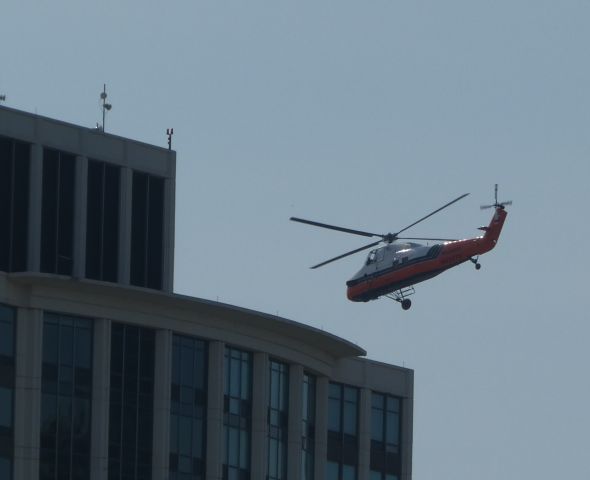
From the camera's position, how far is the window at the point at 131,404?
2719 inches

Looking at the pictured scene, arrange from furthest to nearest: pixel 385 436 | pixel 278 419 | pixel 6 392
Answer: pixel 385 436, pixel 278 419, pixel 6 392

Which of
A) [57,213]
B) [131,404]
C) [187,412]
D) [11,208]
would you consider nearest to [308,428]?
[187,412]

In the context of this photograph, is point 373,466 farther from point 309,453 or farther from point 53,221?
point 53,221

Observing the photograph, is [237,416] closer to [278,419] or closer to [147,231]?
[278,419]

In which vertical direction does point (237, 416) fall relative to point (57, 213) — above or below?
below

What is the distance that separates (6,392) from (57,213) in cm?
1014

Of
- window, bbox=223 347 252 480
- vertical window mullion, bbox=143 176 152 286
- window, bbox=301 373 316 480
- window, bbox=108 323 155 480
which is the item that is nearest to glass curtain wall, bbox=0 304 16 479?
window, bbox=108 323 155 480

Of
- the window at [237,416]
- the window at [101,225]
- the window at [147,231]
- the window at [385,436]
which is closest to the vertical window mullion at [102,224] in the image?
the window at [101,225]

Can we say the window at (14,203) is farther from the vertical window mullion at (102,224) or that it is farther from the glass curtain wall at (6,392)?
the glass curtain wall at (6,392)

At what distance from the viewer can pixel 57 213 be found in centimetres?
7456

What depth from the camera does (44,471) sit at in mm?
66938

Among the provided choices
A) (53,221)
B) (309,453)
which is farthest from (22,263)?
(309,453)

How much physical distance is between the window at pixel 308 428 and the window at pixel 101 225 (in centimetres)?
819

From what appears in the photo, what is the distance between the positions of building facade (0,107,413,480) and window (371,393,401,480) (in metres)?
0.08
